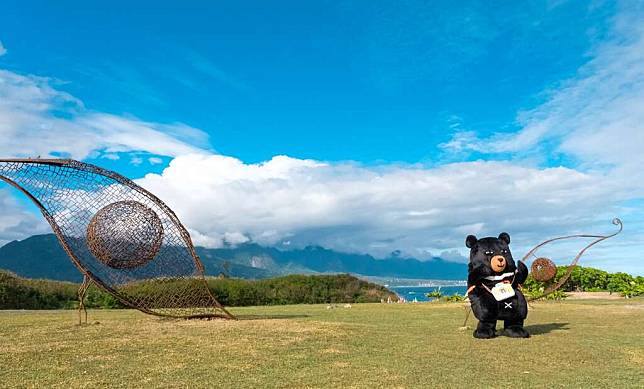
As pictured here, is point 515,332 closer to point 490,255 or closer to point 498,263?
point 498,263

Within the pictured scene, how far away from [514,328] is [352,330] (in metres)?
3.86

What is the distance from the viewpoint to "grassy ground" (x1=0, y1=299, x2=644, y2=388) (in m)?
7.43

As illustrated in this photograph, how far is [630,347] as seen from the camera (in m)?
10.4

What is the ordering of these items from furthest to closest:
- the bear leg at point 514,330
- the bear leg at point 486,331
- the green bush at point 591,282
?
the green bush at point 591,282, the bear leg at point 514,330, the bear leg at point 486,331

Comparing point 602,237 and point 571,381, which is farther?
point 602,237

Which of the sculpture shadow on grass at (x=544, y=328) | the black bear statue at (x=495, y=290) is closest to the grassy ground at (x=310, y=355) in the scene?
the sculpture shadow on grass at (x=544, y=328)

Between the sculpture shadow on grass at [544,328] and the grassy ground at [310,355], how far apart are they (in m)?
0.03

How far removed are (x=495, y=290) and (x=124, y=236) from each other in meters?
9.49

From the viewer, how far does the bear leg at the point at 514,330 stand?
38.4ft

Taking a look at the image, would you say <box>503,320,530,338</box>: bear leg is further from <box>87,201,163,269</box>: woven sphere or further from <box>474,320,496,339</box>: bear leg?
<box>87,201,163,269</box>: woven sphere

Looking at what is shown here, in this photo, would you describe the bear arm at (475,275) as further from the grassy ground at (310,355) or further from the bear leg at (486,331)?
the grassy ground at (310,355)

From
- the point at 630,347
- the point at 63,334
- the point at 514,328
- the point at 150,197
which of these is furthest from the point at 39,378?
the point at 630,347

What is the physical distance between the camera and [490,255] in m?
12.0

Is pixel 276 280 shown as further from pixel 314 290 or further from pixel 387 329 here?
pixel 387 329
